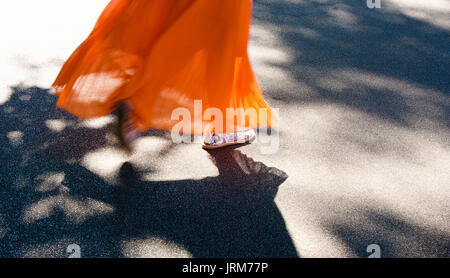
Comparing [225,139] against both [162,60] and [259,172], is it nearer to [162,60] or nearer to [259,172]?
[259,172]

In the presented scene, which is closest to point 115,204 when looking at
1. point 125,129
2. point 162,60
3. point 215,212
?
point 125,129

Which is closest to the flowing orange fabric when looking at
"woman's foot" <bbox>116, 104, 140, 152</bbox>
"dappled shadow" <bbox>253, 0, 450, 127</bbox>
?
"woman's foot" <bbox>116, 104, 140, 152</bbox>

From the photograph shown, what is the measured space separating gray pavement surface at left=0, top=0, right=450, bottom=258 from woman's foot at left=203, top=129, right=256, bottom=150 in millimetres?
61

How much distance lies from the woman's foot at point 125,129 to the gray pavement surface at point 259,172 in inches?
8.0

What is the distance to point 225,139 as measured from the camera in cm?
347

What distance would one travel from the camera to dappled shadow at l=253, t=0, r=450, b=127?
4172 millimetres

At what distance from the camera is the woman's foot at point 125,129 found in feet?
9.94

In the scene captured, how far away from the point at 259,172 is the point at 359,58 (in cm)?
215

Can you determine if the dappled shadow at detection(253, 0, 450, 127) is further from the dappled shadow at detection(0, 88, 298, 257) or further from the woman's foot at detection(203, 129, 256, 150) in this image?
the dappled shadow at detection(0, 88, 298, 257)

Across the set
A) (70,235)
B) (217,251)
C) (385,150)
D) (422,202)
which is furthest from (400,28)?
(70,235)

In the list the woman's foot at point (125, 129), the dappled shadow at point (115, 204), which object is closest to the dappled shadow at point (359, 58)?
the dappled shadow at point (115, 204)

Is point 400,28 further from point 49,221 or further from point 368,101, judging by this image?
point 49,221

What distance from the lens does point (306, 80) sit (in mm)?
4422

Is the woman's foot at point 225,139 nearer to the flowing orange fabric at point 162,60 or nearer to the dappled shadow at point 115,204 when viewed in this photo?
the dappled shadow at point 115,204
